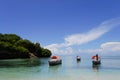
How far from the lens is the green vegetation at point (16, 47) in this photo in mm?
93125

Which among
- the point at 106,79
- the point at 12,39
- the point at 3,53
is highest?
the point at 12,39

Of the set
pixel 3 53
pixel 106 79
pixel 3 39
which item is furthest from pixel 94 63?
pixel 3 39

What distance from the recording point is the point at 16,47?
97312 millimetres

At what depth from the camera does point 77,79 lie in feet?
86.8

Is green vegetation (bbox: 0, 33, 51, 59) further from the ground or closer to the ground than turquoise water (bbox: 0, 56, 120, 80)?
further from the ground

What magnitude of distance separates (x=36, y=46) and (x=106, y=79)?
88.7 metres

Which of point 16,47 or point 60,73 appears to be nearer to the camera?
point 60,73

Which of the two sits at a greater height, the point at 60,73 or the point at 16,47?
the point at 16,47

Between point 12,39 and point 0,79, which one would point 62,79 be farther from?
point 12,39

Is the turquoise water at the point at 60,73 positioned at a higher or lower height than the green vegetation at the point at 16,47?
lower

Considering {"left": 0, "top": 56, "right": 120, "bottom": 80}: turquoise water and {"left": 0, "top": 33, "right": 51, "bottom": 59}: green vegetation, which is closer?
{"left": 0, "top": 56, "right": 120, "bottom": 80}: turquoise water

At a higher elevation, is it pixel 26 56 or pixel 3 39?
pixel 3 39

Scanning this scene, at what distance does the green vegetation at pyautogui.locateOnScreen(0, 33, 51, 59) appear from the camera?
93125 mm

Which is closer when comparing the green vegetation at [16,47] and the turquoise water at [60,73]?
the turquoise water at [60,73]
